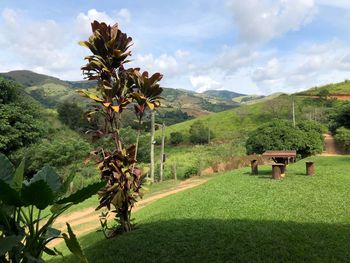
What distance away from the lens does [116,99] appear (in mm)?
8422

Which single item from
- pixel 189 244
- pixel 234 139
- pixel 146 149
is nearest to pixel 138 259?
pixel 189 244

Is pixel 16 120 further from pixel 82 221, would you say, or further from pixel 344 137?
pixel 344 137

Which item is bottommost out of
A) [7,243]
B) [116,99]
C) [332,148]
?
[332,148]

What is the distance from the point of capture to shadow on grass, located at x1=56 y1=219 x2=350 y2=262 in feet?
20.0

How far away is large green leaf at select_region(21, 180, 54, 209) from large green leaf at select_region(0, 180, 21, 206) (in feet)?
0.19

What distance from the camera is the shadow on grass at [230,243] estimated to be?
609cm

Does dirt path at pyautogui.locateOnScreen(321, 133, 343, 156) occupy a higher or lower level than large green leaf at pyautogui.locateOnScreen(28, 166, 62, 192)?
lower

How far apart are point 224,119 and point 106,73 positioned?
220 ft

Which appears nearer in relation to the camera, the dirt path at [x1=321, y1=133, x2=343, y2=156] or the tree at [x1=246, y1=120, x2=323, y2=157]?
the tree at [x1=246, y1=120, x2=323, y2=157]

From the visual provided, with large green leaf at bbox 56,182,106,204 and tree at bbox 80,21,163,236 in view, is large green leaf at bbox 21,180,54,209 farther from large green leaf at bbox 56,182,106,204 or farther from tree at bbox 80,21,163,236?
tree at bbox 80,21,163,236

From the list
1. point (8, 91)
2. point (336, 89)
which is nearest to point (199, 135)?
point (336, 89)

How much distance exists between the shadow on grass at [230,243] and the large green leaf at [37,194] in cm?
352

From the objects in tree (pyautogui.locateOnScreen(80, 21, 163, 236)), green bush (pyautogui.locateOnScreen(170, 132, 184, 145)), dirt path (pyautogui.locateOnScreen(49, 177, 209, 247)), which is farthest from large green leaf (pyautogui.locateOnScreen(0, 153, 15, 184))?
green bush (pyautogui.locateOnScreen(170, 132, 184, 145))

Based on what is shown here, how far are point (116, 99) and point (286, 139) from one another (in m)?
18.0
